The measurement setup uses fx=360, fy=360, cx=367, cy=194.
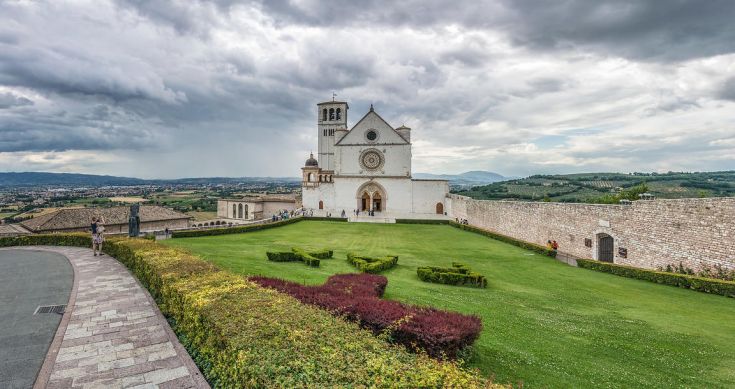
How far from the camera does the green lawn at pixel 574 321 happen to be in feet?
18.0

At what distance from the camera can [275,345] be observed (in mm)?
4277

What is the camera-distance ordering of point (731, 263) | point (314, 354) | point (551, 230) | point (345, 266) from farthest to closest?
1. point (551, 230)
2. point (345, 266)
3. point (731, 263)
4. point (314, 354)

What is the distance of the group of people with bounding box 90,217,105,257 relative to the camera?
14.2 m

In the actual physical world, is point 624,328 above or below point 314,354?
below

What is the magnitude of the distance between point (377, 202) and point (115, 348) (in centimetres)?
3891

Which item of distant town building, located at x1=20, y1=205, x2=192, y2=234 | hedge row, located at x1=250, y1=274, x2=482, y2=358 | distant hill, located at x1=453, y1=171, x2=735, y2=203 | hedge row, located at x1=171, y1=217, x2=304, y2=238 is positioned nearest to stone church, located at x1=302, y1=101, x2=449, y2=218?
hedge row, located at x1=171, y1=217, x2=304, y2=238

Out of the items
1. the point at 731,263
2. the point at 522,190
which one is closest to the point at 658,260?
the point at 731,263

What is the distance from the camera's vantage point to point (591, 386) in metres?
5.07

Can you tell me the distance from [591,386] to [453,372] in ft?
9.26

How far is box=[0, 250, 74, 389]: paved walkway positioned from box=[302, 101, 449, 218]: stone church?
30.8 metres

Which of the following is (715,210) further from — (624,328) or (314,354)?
(314,354)

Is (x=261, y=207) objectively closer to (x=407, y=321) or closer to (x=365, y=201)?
(x=365, y=201)

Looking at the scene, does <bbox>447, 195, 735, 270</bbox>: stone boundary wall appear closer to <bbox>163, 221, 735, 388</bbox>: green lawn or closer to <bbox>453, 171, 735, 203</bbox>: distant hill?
<bbox>163, 221, 735, 388</bbox>: green lawn

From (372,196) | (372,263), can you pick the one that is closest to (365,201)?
(372,196)
